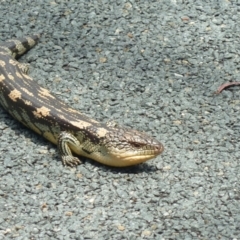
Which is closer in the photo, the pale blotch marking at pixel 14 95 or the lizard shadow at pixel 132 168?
the lizard shadow at pixel 132 168

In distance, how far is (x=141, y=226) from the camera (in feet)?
23.2

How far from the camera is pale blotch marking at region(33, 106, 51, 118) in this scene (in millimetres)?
8161

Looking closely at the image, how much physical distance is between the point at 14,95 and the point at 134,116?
4.52 feet

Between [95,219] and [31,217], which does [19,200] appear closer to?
[31,217]

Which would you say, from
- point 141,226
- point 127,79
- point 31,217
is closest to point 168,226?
point 141,226

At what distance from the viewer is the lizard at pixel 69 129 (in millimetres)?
7766

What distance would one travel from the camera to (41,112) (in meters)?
8.18

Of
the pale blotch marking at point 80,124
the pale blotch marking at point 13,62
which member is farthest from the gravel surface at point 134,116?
the pale blotch marking at point 80,124

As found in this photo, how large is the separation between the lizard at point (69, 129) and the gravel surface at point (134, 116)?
0.12 meters

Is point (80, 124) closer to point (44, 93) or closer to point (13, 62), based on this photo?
point (44, 93)

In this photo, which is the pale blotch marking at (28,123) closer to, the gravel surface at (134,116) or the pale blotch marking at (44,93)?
the gravel surface at (134,116)

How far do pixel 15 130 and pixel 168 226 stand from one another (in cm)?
229

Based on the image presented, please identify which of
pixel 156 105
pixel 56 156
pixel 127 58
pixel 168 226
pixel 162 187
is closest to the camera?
pixel 168 226

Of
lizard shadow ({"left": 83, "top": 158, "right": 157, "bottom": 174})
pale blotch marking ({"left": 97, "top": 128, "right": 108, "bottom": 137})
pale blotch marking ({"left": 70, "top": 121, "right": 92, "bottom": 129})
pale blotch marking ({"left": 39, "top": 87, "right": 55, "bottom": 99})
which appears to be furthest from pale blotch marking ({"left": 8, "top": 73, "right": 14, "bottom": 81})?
lizard shadow ({"left": 83, "top": 158, "right": 157, "bottom": 174})
